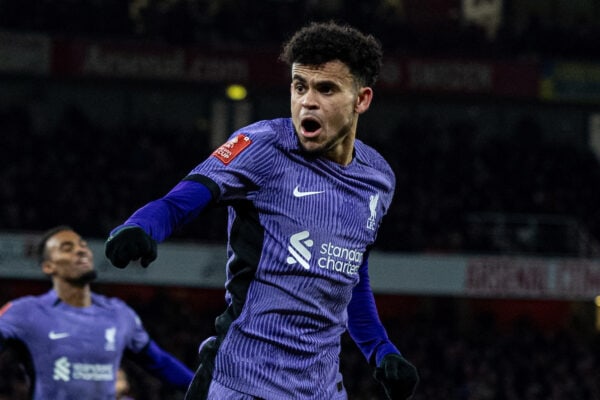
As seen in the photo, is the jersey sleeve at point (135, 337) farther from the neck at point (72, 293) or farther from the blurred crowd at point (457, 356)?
the blurred crowd at point (457, 356)

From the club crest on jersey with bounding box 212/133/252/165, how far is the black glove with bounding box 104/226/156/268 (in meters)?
0.41

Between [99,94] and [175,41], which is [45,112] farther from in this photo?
[175,41]

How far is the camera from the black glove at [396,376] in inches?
127


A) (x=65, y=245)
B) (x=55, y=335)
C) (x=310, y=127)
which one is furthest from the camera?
(x=65, y=245)

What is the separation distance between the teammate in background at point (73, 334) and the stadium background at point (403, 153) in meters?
9.71

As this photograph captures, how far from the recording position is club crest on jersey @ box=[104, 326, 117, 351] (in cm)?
562

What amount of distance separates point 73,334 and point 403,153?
666 inches

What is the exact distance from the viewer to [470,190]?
21188mm

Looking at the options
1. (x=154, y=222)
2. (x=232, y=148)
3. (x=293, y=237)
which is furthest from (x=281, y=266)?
(x=154, y=222)

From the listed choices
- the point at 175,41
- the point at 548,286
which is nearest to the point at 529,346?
the point at 548,286

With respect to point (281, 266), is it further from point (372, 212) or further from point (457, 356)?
point (457, 356)

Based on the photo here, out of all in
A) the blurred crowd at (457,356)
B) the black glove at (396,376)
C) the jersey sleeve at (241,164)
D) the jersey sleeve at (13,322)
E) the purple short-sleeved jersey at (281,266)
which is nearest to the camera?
the jersey sleeve at (241,164)

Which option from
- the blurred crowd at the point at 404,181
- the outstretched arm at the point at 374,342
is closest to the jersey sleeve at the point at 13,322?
the outstretched arm at the point at 374,342

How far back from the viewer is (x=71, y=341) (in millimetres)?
5609
